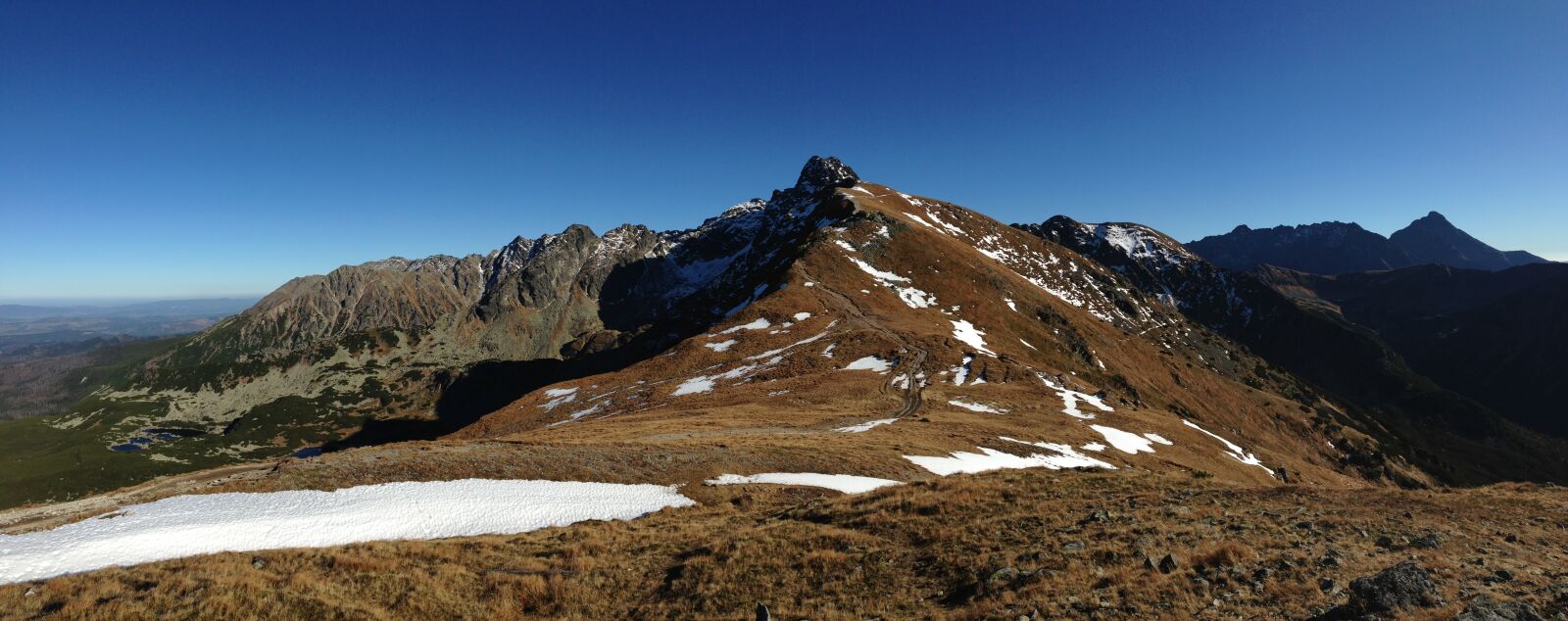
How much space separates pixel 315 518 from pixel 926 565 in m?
22.8

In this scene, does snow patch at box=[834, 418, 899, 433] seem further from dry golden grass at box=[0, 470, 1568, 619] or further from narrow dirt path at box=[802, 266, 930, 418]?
dry golden grass at box=[0, 470, 1568, 619]

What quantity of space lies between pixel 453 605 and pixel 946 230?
167 meters

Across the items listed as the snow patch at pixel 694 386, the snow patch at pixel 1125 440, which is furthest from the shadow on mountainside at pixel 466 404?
the snow patch at pixel 1125 440

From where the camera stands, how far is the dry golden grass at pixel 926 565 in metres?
11.6

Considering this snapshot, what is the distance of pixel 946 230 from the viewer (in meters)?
167

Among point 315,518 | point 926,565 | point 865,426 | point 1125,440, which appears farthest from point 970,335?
point 315,518

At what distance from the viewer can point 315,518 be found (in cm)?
2106

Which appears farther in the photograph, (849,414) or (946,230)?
(946,230)

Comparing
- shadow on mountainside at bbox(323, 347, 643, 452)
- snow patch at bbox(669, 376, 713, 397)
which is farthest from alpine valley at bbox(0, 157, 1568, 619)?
shadow on mountainside at bbox(323, 347, 643, 452)

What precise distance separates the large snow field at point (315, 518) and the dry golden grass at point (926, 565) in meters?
2.26

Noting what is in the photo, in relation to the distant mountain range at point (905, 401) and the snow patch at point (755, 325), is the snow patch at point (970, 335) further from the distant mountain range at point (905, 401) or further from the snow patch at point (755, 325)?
the snow patch at point (755, 325)

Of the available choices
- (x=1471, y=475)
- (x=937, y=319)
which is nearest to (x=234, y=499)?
(x=937, y=319)

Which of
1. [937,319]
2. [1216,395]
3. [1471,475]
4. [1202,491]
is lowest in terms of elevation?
[1471,475]

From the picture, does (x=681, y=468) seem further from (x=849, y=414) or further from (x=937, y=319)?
(x=937, y=319)
